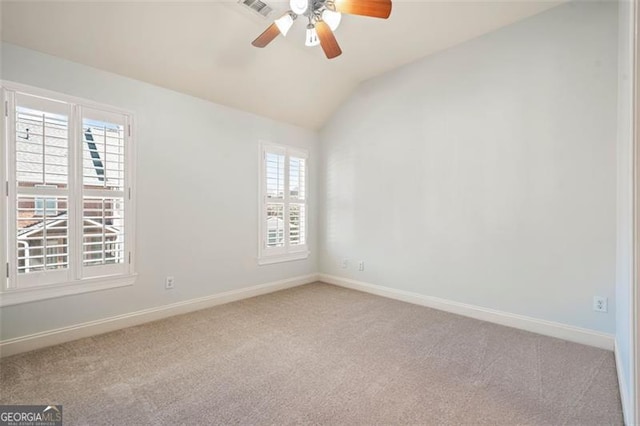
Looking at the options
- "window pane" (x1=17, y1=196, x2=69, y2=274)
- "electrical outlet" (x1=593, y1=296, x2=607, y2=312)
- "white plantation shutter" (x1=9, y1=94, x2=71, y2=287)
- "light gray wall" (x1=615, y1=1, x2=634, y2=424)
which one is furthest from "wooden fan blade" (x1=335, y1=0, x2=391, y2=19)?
"electrical outlet" (x1=593, y1=296, x2=607, y2=312)

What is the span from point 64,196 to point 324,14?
2722 mm

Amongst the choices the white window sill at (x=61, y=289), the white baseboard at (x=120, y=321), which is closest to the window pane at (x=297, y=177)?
the white baseboard at (x=120, y=321)

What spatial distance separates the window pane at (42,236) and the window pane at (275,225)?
228 cm

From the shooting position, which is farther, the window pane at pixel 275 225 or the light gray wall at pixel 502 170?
the window pane at pixel 275 225

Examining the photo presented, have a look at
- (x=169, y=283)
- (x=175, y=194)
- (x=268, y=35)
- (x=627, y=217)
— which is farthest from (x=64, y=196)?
(x=627, y=217)

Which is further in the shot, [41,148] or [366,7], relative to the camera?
[41,148]

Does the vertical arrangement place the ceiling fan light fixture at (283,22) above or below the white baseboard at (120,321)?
above

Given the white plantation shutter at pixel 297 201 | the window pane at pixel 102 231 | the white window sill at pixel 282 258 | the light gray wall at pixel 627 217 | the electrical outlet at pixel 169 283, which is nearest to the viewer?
the light gray wall at pixel 627 217

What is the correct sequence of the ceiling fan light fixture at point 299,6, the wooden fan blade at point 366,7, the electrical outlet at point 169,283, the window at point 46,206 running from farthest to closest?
the electrical outlet at point 169,283
the window at point 46,206
the ceiling fan light fixture at point 299,6
the wooden fan blade at point 366,7

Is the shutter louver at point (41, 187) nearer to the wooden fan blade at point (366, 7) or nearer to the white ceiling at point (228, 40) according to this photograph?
the white ceiling at point (228, 40)

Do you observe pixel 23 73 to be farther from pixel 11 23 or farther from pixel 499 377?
pixel 499 377

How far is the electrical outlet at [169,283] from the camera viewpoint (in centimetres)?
333

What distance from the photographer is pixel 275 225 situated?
4.43m

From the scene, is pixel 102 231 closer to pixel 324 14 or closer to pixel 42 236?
pixel 42 236
